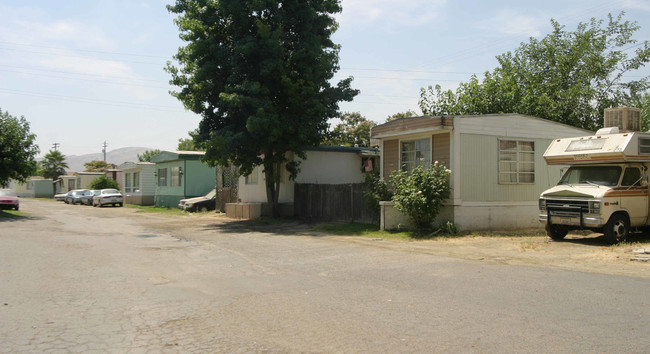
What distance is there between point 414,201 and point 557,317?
8.87 m

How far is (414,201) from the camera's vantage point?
1481 cm

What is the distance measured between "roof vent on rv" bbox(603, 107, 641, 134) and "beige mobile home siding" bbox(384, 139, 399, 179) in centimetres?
661

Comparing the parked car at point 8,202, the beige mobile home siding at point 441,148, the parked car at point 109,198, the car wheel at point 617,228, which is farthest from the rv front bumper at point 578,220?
the parked car at point 109,198

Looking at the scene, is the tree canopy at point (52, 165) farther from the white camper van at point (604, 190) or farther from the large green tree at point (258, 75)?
the white camper van at point (604, 190)

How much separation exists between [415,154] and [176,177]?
20.5 meters

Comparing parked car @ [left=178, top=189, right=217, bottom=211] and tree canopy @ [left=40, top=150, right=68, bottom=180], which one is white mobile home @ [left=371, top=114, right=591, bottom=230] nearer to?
parked car @ [left=178, top=189, right=217, bottom=211]

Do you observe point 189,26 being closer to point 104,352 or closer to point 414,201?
point 414,201

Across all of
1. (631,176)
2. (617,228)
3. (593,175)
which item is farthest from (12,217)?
(631,176)

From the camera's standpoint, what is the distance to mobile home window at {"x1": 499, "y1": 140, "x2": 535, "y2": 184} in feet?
54.2

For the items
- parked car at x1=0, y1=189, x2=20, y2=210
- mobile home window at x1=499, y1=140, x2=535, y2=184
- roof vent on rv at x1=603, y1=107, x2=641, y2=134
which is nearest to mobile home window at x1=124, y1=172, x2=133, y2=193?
parked car at x1=0, y1=189, x2=20, y2=210

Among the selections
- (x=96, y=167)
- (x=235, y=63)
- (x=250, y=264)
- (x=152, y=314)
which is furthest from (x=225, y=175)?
(x=96, y=167)

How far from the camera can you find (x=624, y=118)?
15.3 metres

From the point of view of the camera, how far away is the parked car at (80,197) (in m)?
44.0

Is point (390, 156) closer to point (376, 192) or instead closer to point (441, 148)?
point (376, 192)
